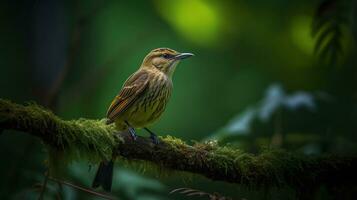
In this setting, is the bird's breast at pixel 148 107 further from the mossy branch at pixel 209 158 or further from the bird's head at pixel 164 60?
the mossy branch at pixel 209 158

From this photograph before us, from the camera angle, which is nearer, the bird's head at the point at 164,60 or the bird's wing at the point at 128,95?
the bird's wing at the point at 128,95

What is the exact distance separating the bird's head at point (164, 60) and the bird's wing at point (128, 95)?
0.41m

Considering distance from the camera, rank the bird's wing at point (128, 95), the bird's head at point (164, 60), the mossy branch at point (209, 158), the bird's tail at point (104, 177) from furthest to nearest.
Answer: the bird's head at point (164, 60)
the bird's wing at point (128, 95)
the bird's tail at point (104, 177)
the mossy branch at point (209, 158)

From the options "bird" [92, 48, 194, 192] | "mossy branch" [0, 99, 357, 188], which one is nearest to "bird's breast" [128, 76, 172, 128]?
"bird" [92, 48, 194, 192]

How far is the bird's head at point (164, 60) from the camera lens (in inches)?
226

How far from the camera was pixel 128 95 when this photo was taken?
510 centimetres

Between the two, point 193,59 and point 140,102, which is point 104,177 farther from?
point 193,59

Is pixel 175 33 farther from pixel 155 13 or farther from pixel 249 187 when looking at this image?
pixel 249 187

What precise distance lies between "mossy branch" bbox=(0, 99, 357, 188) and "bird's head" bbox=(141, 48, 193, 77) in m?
1.63

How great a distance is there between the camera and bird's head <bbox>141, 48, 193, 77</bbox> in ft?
18.8

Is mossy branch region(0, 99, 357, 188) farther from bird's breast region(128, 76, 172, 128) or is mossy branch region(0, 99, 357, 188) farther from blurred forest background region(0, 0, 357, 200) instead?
blurred forest background region(0, 0, 357, 200)

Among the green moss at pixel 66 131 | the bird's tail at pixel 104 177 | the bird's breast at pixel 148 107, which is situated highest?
the bird's breast at pixel 148 107

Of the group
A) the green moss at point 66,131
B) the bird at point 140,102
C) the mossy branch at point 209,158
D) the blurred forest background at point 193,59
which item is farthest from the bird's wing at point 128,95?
the blurred forest background at point 193,59

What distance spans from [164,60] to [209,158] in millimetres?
1944
